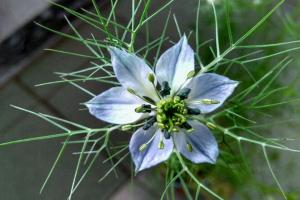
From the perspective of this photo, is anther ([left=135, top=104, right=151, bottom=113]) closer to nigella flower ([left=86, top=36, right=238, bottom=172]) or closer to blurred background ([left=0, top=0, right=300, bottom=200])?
nigella flower ([left=86, top=36, right=238, bottom=172])

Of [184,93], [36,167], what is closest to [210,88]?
[184,93]

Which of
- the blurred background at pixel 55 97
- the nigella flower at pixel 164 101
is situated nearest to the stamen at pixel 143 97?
the nigella flower at pixel 164 101

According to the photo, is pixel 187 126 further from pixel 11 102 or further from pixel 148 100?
pixel 11 102

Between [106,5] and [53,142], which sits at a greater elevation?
[106,5]

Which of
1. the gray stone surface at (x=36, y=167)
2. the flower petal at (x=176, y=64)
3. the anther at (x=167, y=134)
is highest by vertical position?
the flower petal at (x=176, y=64)

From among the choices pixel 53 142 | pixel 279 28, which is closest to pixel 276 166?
pixel 279 28

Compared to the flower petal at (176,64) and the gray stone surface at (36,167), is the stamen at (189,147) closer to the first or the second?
the flower petal at (176,64)

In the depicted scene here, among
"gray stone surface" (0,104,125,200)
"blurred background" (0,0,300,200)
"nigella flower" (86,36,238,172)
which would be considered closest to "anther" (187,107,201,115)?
"nigella flower" (86,36,238,172)

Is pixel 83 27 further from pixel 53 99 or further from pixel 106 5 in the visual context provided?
pixel 53 99
